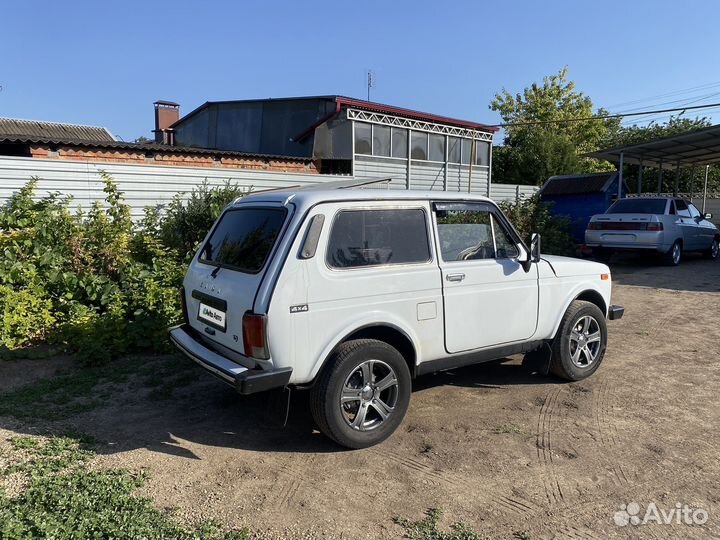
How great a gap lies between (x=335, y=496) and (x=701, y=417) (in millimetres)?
3211

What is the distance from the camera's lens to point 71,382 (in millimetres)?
5281

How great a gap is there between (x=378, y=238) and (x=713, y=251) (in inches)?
596

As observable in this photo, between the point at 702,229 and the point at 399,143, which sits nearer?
the point at 702,229

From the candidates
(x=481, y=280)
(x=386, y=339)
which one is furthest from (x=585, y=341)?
(x=386, y=339)

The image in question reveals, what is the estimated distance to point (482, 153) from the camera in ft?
80.5

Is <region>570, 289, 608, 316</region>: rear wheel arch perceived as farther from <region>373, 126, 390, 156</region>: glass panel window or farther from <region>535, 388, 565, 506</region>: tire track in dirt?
<region>373, 126, 390, 156</region>: glass panel window

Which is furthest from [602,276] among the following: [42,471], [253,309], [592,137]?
[592,137]

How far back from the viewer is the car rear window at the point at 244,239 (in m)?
3.86

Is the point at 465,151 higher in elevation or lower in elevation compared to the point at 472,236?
higher

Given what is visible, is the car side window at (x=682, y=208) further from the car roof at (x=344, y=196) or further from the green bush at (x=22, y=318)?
the green bush at (x=22, y=318)

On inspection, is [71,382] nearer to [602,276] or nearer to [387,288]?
[387,288]

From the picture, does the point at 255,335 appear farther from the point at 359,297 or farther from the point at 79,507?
the point at 79,507

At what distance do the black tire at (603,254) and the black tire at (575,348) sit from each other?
29.6 ft

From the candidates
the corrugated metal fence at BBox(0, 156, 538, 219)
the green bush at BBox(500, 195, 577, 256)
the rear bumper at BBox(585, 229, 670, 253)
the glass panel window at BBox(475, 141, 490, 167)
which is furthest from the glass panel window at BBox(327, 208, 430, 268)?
the glass panel window at BBox(475, 141, 490, 167)
